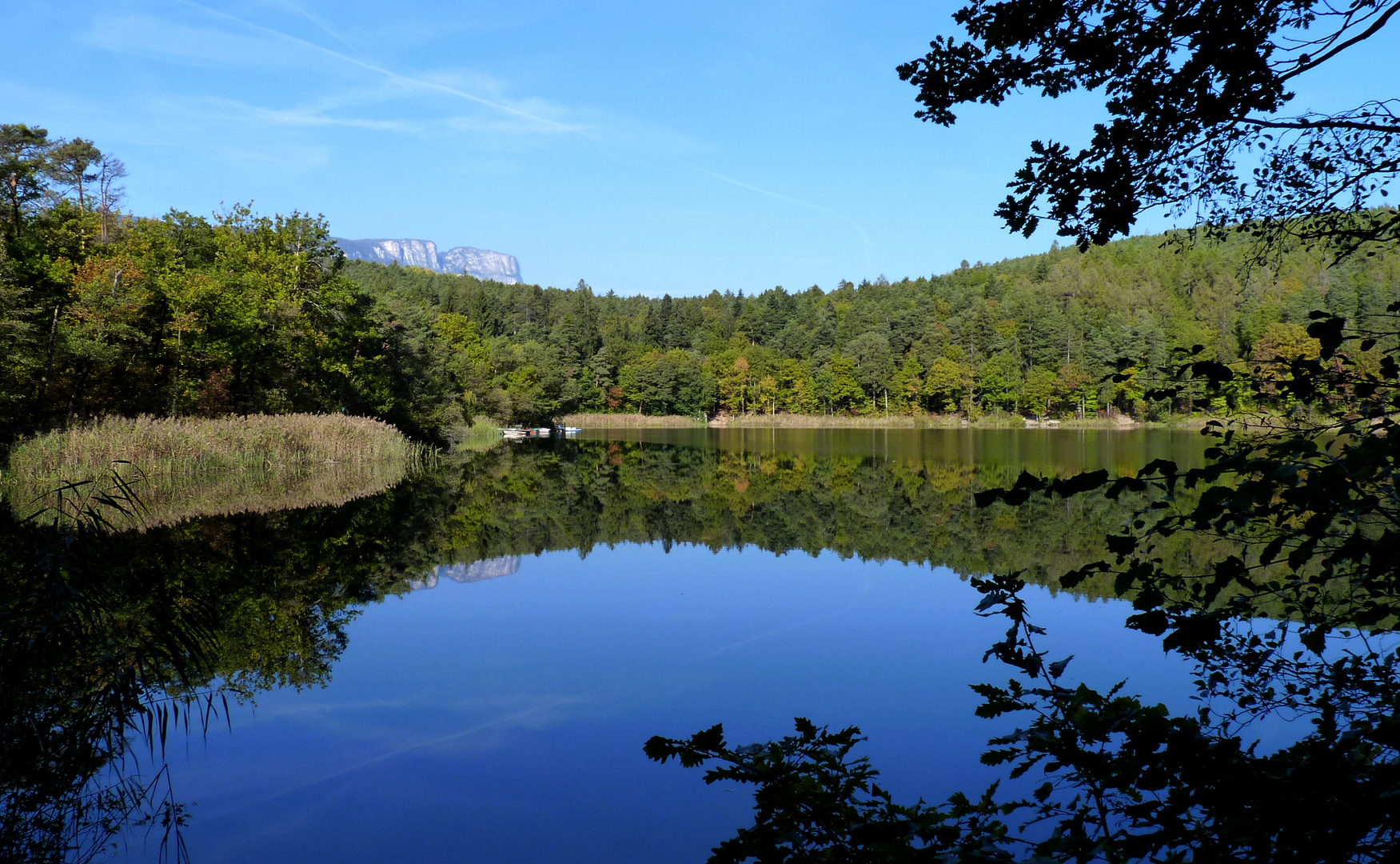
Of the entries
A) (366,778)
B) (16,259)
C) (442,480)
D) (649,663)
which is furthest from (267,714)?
(16,259)

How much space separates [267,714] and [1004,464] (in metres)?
23.3

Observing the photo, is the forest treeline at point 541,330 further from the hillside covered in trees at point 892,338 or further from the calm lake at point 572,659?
the calm lake at point 572,659

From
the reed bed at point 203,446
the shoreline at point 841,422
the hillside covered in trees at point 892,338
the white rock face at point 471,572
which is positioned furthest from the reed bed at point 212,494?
the shoreline at point 841,422

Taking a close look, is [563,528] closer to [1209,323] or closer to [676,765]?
[676,765]

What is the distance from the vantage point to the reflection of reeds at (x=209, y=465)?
1459 centimetres

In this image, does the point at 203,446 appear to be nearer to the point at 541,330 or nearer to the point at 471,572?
the point at 471,572

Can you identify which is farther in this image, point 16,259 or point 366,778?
point 16,259

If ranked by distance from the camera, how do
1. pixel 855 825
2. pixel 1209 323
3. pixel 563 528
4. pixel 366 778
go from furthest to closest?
pixel 1209 323 → pixel 563 528 → pixel 366 778 → pixel 855 825

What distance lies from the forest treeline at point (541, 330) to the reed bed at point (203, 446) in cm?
358

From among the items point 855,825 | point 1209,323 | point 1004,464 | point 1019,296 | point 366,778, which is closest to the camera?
point 855,825

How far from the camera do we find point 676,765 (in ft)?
15.4

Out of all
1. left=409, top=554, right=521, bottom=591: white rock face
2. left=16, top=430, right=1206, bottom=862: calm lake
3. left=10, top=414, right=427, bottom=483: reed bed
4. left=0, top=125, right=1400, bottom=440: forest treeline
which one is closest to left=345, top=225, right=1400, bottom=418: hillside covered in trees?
left=0, top=125, right=1400, bottom=440: forest treeline

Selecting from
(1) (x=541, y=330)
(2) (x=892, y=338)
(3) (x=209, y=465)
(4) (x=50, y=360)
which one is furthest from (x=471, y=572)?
(1) (x=541, y=330)

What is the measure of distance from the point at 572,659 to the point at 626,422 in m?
64.0
